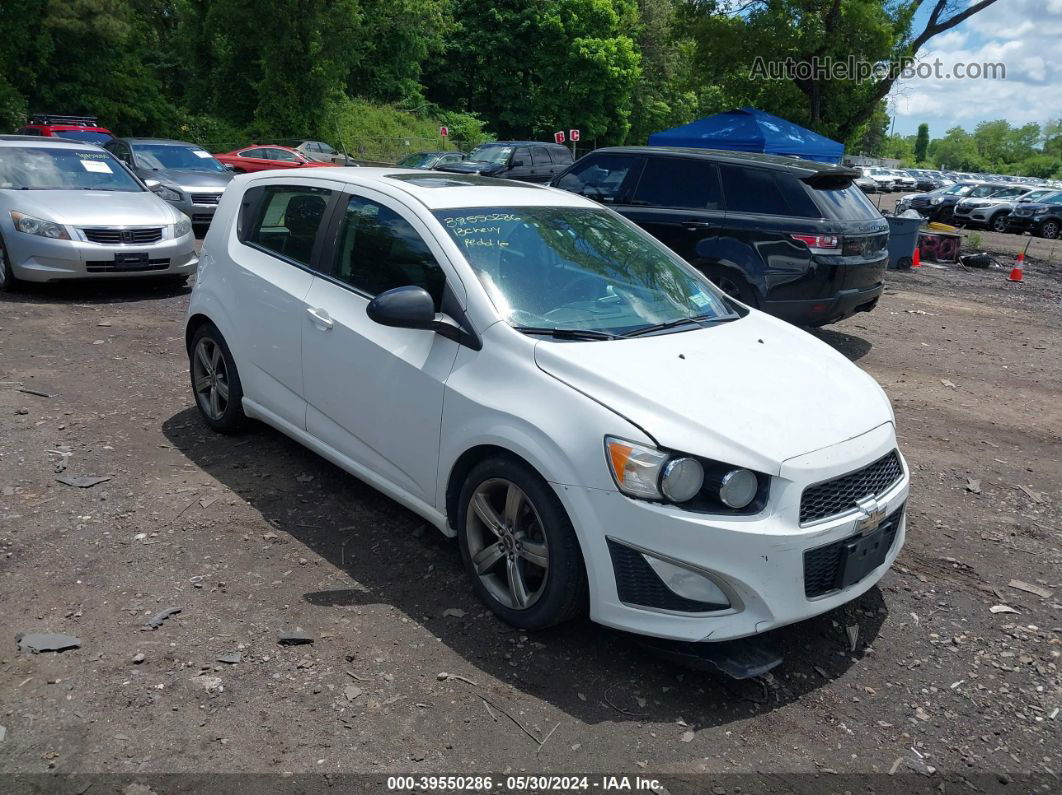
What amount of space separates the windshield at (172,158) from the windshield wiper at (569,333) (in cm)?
1390

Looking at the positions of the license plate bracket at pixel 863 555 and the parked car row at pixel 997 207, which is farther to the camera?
the parked car row at pixel 997 207

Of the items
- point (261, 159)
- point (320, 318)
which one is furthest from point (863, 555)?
point (261, 159)

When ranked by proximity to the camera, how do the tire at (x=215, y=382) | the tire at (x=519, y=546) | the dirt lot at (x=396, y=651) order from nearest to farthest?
1. the dirt lot at (x=396, y=651)
2. the tire at (x=519, y=546)
3. the tire at (x=215, y=382)

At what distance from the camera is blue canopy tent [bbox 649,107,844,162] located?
58.0ft

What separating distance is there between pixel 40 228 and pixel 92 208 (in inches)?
23.1

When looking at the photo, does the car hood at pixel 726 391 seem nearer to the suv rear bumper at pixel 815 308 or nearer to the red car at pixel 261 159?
the suv rear bumper at pixel 815 308

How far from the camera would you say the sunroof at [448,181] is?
466 centimetres

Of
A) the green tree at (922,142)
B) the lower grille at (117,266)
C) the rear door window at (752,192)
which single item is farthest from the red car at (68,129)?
the green tree at (922,142)

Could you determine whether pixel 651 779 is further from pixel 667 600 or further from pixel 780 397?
pixel 780 397

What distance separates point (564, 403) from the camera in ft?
11.2

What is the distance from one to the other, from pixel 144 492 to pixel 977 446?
550cm

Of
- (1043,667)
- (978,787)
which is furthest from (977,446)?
(978,787)

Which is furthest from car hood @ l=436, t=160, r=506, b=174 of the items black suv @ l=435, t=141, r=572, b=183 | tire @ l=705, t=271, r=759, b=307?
tire @ l=705, t=271, r=759, b=307

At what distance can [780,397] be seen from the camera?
360 cm
